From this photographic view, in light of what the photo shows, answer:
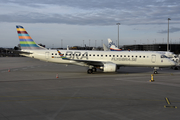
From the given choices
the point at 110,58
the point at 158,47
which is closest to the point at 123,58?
the point at 110,58

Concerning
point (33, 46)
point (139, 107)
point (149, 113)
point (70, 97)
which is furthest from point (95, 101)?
point (33, 46)

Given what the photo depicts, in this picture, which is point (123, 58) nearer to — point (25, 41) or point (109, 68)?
point (109, 68)

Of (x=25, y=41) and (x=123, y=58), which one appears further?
(x=25, y=41)

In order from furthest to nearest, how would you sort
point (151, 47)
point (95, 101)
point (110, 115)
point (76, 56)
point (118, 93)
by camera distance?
1. point (151, 47)
2. point (76, 56)
3. point (118, 93)
4. point (95, 101)
5. point (110, 115)

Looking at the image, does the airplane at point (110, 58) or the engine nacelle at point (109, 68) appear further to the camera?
the airplane at point (110, 58)

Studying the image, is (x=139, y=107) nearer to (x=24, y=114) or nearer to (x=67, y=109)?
(x=67, y=109)

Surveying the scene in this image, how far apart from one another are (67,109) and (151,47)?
151 m

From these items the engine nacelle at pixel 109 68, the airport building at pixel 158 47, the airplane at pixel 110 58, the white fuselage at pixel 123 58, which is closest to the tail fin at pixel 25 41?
the airplane at pixel 110 58

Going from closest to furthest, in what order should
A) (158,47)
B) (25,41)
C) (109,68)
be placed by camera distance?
(109,68)
(25,41)
(158,47)

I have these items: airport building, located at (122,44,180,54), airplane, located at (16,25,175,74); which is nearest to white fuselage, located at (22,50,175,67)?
airplane, located at (16,25,175,74)

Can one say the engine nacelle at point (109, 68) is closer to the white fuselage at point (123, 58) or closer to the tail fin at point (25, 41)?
the white fuselage at point (123, 58)

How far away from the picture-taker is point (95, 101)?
1249 centimetres

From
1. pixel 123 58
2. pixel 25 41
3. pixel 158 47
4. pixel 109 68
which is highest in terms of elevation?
pixel 158 47

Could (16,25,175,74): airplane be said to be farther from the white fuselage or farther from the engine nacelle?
the engine nacelle
